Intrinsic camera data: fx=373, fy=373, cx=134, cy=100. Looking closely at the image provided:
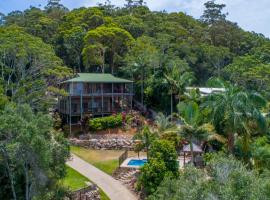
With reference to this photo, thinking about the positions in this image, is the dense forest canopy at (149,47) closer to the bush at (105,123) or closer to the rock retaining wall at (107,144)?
the bush at (105,123)

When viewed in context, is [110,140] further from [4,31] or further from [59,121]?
A: [4,31]

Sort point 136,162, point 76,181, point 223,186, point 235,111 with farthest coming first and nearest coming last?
point 136,162 → point 76,181 → point 235,111 → point 223,186

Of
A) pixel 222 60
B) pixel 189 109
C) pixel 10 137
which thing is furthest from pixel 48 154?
pixel 222 60

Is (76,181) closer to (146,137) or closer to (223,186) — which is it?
(146,137)

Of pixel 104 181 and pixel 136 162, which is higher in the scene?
pixel 136 162

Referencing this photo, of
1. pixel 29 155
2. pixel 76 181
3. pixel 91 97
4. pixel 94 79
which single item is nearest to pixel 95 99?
pixel 91 97

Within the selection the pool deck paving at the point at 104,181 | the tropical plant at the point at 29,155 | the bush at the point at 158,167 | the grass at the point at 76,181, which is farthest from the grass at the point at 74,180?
the tropical plant at the point at 29,155
